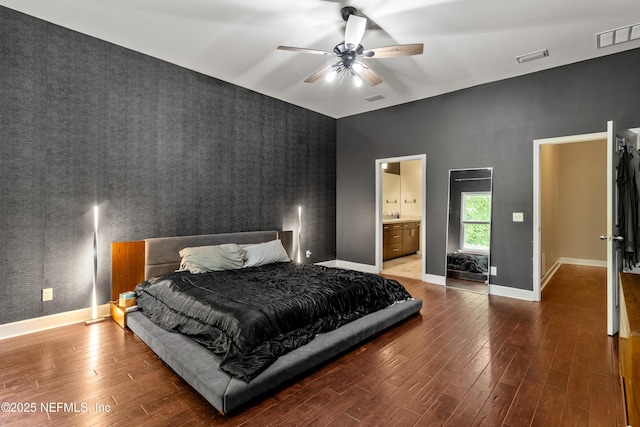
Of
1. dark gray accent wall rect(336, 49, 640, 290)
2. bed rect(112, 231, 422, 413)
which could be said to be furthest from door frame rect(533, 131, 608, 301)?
bed rect(112, 231, 422, 413)

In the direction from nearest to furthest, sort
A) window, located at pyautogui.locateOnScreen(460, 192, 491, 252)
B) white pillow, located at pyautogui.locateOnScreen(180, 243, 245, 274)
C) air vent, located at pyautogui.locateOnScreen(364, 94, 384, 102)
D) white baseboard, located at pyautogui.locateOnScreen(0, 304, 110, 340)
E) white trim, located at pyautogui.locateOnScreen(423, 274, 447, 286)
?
1. white baseboard, located at pyautogui.locateOnScreen(0, 304, 110, 340)
2. white pillow, located at pyautogui.locateOnScreen(180, 243, 245, 274)
3. window, located at pyautogui.locateOnScreen(460, 192, 491, 252)
4. white trim, located at pyautogui.locateOnScreen(423, 274, 447, 286)
5. air vent, located at pyautogui.locateOnScreen(364, 94, 384, 102)

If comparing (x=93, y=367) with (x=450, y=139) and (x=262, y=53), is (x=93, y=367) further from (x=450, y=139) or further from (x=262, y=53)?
(x=450, y=139)

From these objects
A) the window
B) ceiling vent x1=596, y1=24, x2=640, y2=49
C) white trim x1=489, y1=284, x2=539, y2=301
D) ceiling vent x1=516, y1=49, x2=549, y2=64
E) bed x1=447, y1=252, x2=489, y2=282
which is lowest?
white trim x1=489, y1=284, x2=539, y2=301

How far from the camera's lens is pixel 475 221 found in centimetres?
494

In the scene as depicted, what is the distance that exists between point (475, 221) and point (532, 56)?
2.34m

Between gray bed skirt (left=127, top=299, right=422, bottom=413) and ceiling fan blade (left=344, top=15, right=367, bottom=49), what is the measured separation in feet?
9.03

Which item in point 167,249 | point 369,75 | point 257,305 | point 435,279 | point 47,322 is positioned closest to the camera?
point 257,305

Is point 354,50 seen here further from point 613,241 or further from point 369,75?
point 613,241

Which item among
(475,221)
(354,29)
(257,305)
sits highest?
(354,29)

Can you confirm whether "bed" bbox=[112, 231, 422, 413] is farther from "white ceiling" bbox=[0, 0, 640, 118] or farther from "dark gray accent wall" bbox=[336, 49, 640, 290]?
"white ceiling" bbox=[0, 0, 640, 118]

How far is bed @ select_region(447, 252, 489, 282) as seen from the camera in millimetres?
4844

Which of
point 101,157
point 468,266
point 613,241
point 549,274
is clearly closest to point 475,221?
point 468,266

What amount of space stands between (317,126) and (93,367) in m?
5.19

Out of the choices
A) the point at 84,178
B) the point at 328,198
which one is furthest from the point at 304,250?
the point at 84,178
